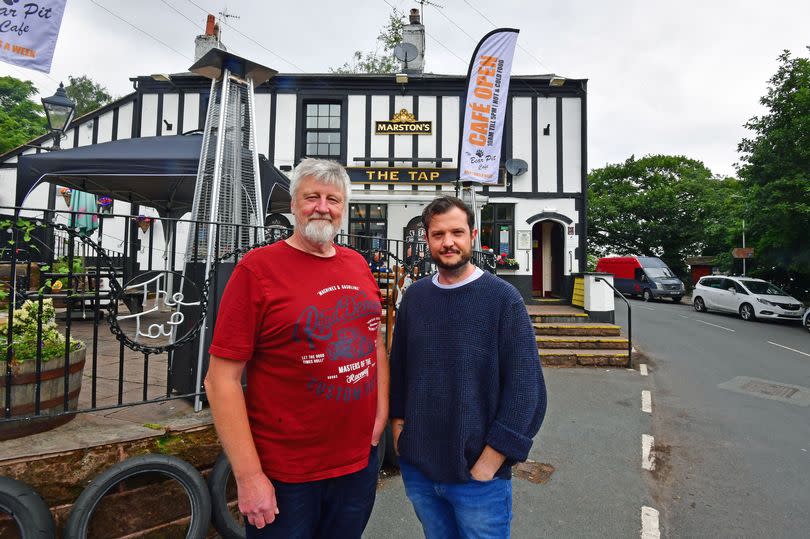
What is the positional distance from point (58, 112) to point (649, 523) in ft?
30.4

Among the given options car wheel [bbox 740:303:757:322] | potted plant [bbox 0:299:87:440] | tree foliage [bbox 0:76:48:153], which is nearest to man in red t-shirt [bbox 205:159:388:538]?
potted plant [bbox 0:299:87:440]

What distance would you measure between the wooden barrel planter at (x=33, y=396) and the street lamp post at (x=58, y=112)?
5895mm

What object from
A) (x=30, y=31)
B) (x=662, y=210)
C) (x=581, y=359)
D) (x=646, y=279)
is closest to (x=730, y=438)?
(x=581, y=359)

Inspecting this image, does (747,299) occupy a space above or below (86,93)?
below

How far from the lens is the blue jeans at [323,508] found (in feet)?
5.23

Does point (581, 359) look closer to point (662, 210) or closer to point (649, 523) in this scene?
point (649, 523)

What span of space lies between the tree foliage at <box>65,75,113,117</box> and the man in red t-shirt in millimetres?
31257

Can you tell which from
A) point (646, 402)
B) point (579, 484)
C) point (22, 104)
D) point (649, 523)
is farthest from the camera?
point (22, 104)

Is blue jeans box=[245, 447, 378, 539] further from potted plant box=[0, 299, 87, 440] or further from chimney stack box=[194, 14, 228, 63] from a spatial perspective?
chimney stack box=[194, 14, 228, 63]

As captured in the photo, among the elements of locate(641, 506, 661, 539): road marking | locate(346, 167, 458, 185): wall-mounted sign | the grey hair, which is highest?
locate(346, 167, 458, 185): wall-mounted sign

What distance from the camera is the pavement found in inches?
122

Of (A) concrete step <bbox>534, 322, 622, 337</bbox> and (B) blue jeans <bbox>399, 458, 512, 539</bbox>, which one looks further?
(A) concrete step <bbox>534, 322, 622, 337</bbox>

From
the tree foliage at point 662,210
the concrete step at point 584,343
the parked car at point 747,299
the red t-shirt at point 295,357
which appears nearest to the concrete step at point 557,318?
the concrete step at point 584,343

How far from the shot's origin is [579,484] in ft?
12.2
